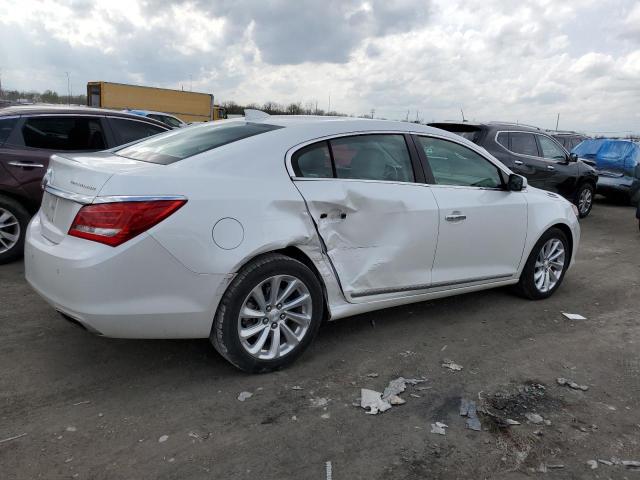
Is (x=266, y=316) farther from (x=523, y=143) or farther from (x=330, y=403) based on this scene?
(x=523, y=143)

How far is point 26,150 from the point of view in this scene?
5.76 metres

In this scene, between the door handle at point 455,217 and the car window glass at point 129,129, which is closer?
the door handle at point 455,217

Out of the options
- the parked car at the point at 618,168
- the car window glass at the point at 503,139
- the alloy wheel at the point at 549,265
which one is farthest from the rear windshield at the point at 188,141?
the parked car at the point at 618,168

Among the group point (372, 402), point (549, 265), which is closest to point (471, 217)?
point (549, 265)

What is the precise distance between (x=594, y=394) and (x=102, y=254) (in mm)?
3125

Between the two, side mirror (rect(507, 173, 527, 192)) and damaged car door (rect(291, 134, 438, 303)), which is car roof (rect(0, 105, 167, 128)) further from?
side mirror (rect(507, 173, 527, 192))

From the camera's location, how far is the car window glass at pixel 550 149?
33.4 feet

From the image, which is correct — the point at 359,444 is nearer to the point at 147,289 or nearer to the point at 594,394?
the point at 147,289

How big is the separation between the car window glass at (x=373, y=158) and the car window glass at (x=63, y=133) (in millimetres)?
3717

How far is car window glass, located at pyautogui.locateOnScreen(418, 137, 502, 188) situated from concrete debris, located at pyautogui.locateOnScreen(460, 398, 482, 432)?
5.81 feet

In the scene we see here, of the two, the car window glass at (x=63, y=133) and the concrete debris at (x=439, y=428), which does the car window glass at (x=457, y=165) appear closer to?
the concrete debris at (x=439, y=428)

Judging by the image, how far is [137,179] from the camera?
9.95ft

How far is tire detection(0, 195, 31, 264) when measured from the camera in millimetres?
5676

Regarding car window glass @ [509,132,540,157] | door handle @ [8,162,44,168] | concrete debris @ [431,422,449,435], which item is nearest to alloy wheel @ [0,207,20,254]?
door handle @ [8,162,44,168]
